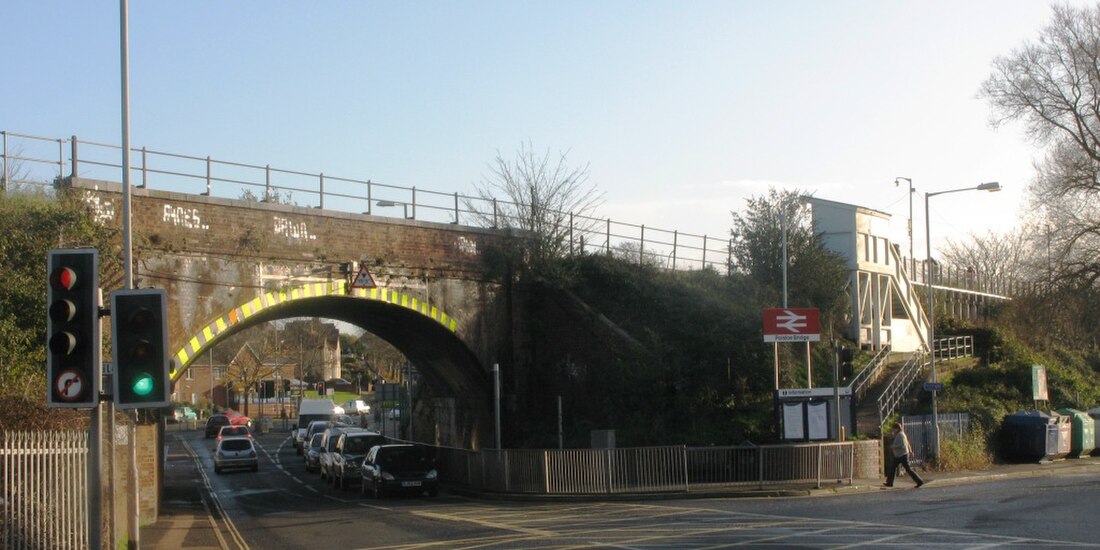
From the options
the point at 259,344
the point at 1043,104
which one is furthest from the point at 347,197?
the point at 259,344

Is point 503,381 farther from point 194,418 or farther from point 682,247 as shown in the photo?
point 194,418

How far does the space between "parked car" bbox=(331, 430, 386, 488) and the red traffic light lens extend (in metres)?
22.7

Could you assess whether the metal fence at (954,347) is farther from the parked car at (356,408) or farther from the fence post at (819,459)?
the parked car at (356,408)

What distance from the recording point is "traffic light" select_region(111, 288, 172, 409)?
10391 millimetres

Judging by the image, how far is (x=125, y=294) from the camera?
34.5 feet

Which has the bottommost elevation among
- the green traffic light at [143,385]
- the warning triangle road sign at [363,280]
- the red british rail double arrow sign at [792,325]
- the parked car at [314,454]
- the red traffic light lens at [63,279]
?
the parked car at [314,454]

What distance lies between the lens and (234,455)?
40750mm

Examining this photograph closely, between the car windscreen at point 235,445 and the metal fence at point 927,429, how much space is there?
25222mm

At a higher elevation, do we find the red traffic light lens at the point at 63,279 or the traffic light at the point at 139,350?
the red traffic light lens at the point at 63,279

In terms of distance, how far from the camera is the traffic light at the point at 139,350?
1039 centimetres

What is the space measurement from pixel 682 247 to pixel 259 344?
2647 inches

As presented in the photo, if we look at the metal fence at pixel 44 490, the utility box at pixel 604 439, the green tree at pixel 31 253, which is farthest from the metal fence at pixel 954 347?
the metal fence at pixel 44 490

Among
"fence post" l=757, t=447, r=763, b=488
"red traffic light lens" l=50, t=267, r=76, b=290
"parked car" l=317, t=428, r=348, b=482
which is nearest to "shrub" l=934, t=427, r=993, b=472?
"fence post" l=757, t=447, r=763, b=488

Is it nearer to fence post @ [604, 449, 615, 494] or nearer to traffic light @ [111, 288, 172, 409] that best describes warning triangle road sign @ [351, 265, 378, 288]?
fence post @ [604, 449, 615, 494]
